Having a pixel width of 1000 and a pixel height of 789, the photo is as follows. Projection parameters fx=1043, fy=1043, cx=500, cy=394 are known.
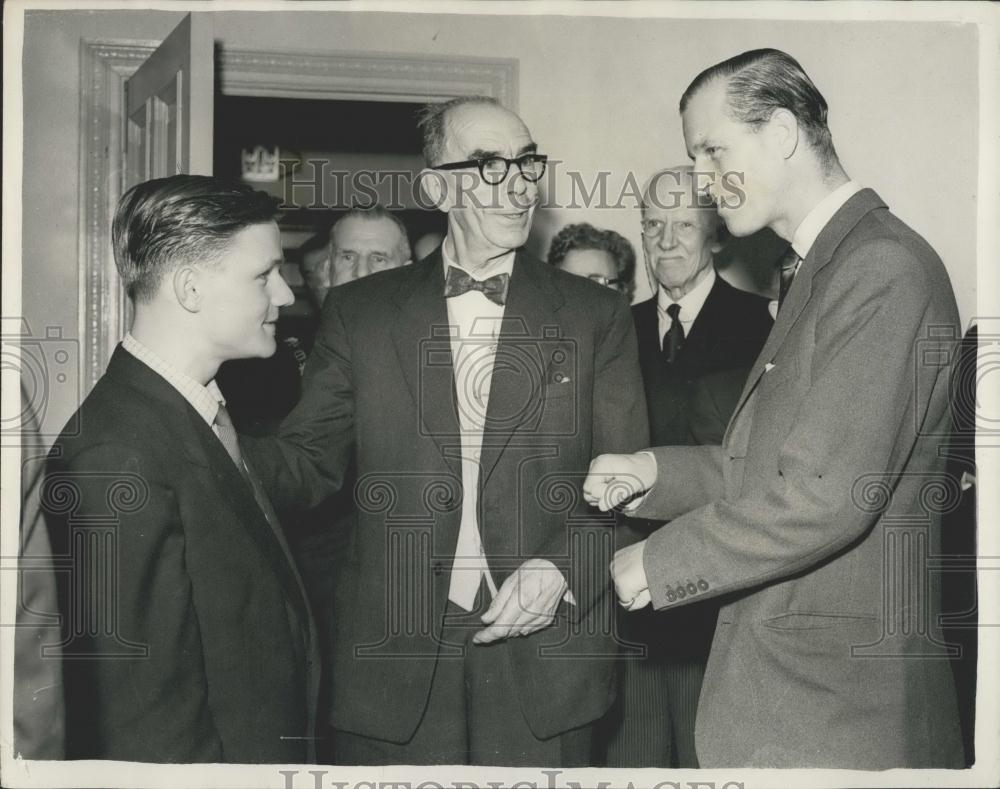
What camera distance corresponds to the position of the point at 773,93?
2.37 metres

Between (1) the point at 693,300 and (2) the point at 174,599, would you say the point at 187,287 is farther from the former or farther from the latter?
(1) the point at 693,300

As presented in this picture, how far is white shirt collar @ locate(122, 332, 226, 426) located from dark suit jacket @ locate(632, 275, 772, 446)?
1406 millimetres

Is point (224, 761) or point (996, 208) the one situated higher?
point (996, 208)

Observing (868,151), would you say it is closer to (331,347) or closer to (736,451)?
(736,451)

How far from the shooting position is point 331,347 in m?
2.73

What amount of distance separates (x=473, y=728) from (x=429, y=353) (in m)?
0.93

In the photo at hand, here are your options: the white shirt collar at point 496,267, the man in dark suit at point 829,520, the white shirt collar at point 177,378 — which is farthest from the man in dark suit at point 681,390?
the white shirt collar at point 177,378

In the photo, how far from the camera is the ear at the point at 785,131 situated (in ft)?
7.68

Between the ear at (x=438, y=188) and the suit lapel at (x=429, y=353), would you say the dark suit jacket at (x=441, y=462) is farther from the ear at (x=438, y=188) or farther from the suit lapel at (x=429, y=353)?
the ear at (x=438, y=188)

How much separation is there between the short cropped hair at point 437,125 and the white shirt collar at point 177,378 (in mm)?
971

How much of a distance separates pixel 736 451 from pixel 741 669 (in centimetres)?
48

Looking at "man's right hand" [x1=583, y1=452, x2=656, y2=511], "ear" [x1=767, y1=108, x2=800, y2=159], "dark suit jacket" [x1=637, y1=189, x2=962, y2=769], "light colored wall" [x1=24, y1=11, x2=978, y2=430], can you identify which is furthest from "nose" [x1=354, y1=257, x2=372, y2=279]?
"dark suit jacket" [x1=637, y1=189, x2=962, y2=769]

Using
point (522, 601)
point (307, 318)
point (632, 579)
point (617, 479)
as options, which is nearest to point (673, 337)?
point (617, 479)

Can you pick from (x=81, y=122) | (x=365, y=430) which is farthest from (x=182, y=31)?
(x=365, y=430)
